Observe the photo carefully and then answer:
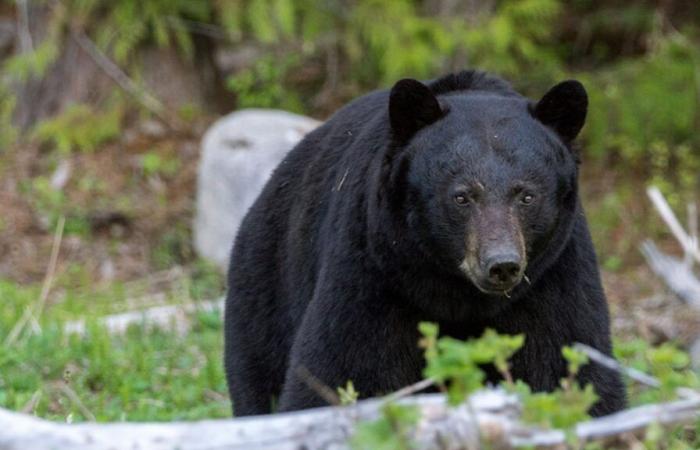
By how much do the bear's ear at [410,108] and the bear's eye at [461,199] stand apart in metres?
0.32

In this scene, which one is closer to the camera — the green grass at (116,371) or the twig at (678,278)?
the green grass at (116,371)

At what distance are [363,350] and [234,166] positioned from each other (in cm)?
544

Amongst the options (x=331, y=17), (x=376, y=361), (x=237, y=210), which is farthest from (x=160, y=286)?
(x=376, y=361)

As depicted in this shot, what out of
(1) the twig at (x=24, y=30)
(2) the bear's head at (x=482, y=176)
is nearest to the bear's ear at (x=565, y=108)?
(2) the bear's head at (x=482, y=176)

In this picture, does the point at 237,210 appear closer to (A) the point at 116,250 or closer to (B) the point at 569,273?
(A) the point at 116,250

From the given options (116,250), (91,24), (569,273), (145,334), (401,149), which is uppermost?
(401,149)

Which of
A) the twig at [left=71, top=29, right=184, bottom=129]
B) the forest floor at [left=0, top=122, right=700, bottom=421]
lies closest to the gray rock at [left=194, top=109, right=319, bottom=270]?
the forest floor at [left=0, top=122, right=700, bottom=421]

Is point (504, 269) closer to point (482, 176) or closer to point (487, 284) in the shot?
point (487, 284)

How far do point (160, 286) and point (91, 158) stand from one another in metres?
2.03

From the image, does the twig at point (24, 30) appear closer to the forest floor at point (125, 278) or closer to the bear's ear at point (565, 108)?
the forest floor at point (125, 278)

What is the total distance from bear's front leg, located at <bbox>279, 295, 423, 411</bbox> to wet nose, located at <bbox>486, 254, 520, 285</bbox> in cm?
50

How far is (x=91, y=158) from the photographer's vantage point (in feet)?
35.5

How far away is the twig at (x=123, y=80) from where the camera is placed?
10.8m

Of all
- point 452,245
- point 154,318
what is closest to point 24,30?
point 154,318
